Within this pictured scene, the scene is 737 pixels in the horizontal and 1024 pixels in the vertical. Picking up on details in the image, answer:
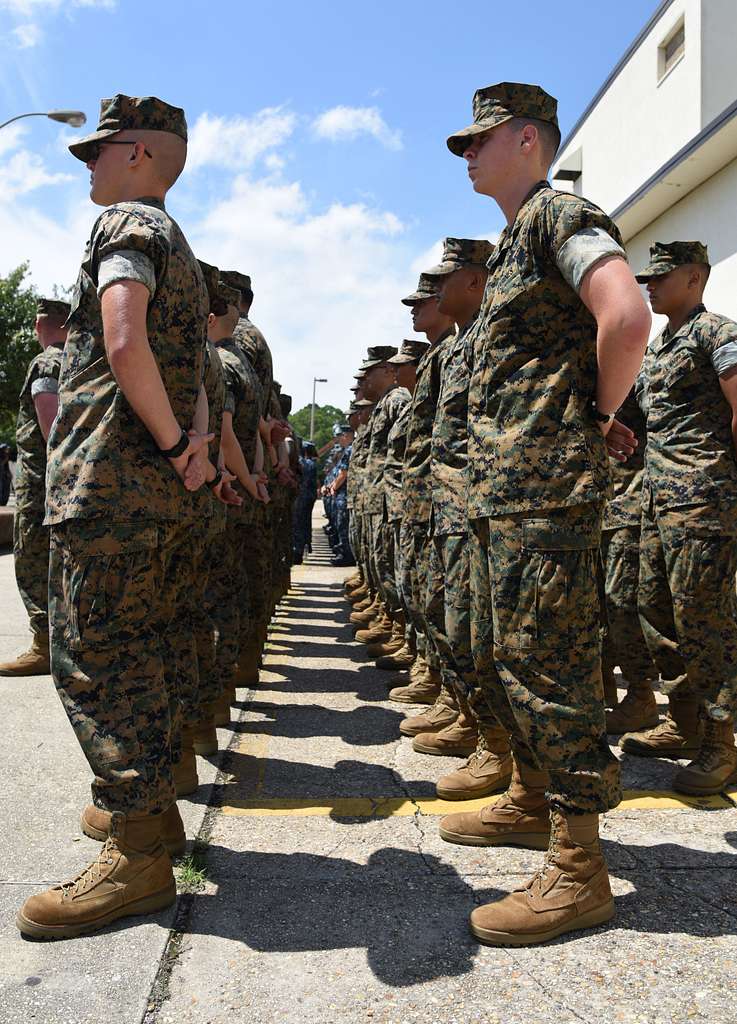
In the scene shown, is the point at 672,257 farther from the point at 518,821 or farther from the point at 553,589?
the point at 518,821

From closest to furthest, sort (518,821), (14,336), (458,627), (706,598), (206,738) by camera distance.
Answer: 1. (518,821)
2. (458,627)
3. (706,598)
4. (206,738)
5. (14,336)

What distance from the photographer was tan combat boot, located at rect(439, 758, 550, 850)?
10.2 feet

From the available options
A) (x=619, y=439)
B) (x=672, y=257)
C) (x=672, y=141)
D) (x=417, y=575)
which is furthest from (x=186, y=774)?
(x=672, y=141)

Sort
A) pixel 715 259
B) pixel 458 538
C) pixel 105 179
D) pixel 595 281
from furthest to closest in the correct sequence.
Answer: pixel 715 259
pixel 458 538
pixel 105 179
pixel 595 281

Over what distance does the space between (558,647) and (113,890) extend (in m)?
1.47

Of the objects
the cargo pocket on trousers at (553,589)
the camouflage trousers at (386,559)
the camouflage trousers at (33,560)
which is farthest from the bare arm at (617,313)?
the camouflage trousers at (386,559)

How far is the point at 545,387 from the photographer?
2.63 metres

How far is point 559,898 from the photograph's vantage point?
2521 mm

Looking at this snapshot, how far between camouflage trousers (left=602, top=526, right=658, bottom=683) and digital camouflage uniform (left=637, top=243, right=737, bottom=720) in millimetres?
358

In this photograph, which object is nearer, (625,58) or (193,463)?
(193,463)

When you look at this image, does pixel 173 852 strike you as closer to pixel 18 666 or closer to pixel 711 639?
pixel 711 639

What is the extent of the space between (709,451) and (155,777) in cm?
277

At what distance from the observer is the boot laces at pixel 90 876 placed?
8.34 feet

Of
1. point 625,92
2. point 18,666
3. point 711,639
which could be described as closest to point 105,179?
point 711,639
